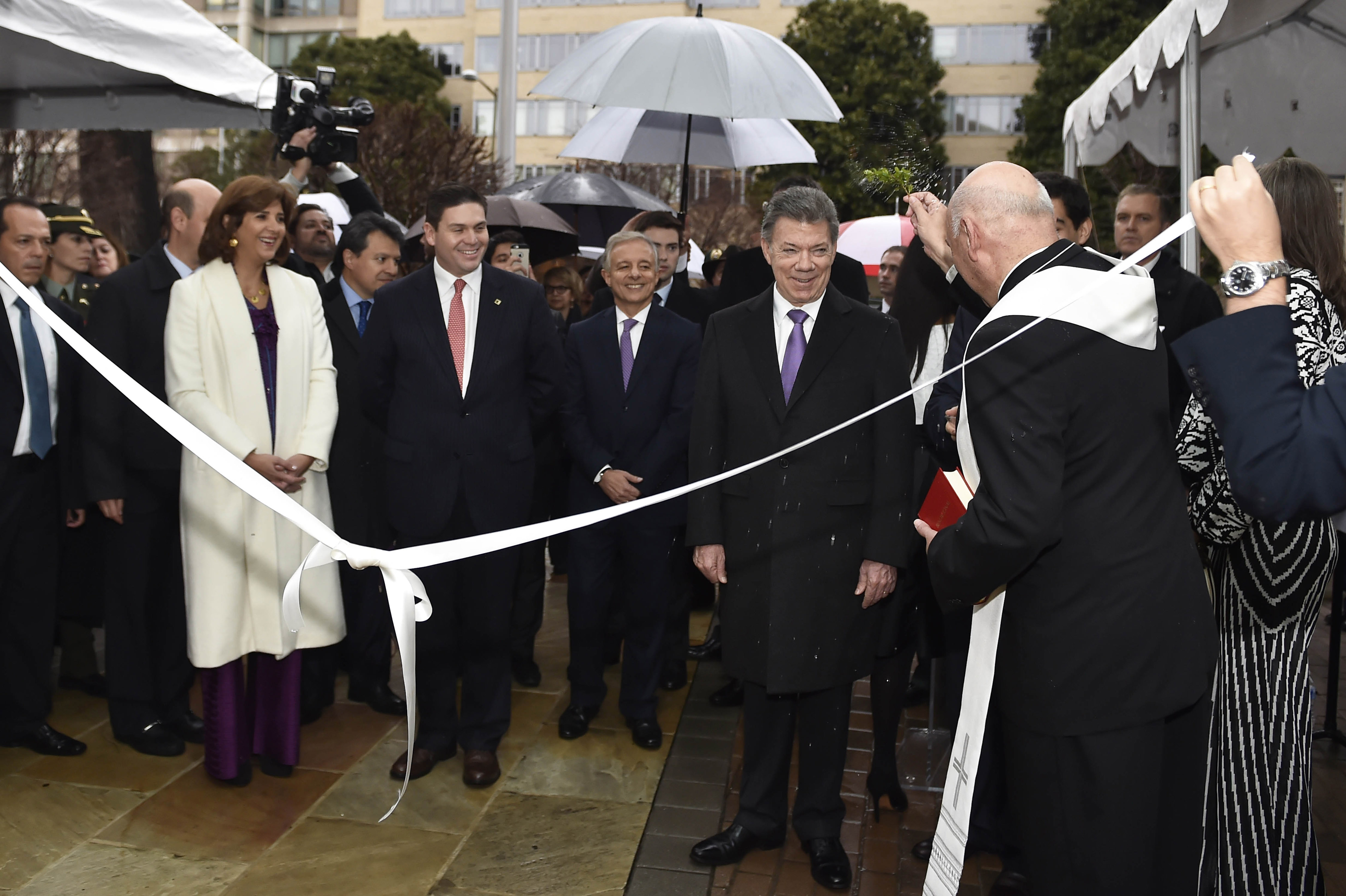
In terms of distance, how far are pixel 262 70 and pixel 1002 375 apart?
12.8 feet

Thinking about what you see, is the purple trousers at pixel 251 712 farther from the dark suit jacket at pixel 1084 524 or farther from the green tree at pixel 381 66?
the green tree at pixel 381 66

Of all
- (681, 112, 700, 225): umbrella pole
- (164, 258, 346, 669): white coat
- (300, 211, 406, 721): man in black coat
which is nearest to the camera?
(164, 258, 346, 669): white coat

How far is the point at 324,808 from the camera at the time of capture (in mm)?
4195

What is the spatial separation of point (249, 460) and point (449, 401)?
750 mm

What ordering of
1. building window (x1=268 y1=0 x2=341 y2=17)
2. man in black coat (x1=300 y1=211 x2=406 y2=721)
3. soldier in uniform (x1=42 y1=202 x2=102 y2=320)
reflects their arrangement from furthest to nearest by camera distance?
1. building window (x1=268 y1=0 x2=341 y2=17)
2. soldier in uniform (x1=42 y1=202 x2=102 y2=320)
3. man in black coat (x1=300 y1=211 x2=406 y2=721)

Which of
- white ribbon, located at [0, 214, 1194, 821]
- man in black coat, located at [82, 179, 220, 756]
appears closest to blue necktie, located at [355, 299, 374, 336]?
man in black coat, located at [82, 179, 220, 756]

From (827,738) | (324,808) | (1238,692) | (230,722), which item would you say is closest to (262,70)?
(230,722)

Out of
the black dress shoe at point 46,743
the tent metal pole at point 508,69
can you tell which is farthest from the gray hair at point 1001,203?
the tent metal pole at point 508,69

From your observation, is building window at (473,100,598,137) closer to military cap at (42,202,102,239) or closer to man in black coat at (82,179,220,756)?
military cap at (42,202,102,239)

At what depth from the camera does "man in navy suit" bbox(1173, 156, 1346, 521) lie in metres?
1.82

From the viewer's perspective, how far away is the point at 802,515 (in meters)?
3.73

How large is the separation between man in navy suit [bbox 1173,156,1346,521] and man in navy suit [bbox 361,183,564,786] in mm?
3013

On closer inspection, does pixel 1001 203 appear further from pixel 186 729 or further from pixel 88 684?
pixel 88 684

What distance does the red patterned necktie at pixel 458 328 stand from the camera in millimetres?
4480
